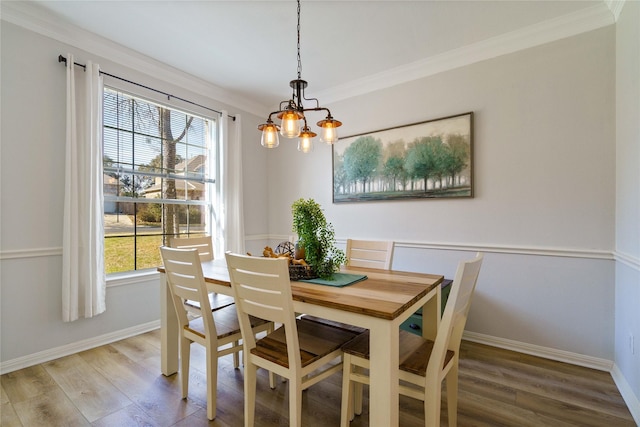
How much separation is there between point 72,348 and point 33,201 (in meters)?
1.24

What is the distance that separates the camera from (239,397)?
1.88 metres

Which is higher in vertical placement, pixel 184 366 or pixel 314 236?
pixel 314 236

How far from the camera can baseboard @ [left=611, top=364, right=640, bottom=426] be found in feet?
5.46

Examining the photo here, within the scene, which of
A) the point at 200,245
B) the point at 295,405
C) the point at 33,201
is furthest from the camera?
the point at 200,245

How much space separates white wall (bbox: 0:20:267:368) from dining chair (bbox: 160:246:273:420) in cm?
130

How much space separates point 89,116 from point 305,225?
7.20 ft

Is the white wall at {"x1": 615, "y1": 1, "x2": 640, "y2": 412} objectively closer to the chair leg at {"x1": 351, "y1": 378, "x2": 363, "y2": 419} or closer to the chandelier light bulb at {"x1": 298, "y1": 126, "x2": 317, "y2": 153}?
the chair leg at {"x1": 351, "y1": 378, "x2": 363, "y2": 419}

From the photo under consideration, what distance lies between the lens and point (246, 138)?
4.00 meters

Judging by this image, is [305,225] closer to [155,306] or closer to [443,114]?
[443,114]

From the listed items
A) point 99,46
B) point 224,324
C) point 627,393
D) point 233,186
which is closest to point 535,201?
point 627,393

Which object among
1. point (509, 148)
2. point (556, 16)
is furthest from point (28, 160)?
point (556, 16)

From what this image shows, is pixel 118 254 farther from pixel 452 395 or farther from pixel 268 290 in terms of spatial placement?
pixel 452 395

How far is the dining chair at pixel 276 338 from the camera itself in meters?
1.33

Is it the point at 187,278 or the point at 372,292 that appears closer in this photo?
the point at 372,292
